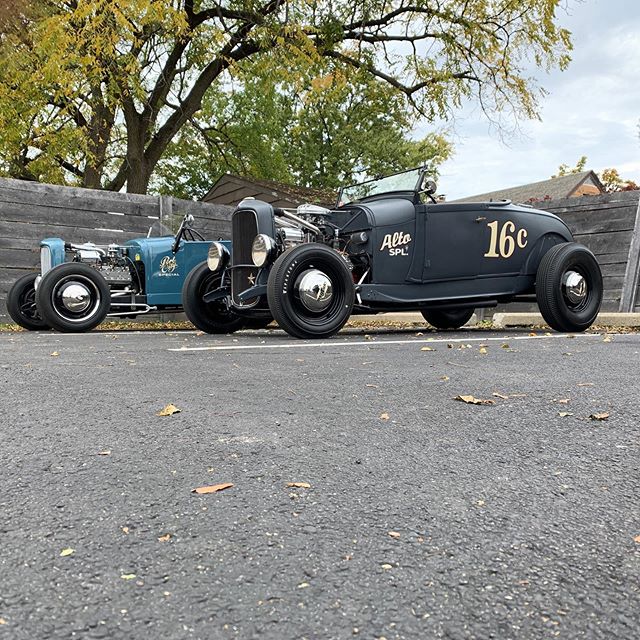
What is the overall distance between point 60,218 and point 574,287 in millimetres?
7050

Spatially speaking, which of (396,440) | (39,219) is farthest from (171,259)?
(396,440)

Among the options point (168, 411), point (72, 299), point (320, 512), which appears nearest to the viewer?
point (320, 512)

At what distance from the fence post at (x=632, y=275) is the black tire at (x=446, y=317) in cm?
266

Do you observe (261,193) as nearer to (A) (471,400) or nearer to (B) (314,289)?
(B) (314,289)

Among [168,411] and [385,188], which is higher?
[385,188]

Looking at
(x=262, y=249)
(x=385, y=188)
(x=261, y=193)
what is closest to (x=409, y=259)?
(x=385, y=188)

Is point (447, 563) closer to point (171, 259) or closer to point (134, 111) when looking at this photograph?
point (171, 259)

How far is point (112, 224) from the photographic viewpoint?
969 centimetres

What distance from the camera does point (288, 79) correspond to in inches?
532

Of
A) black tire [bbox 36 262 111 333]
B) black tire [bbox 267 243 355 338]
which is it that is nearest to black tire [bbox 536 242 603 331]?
black tire [bbox 267 243 355 338]

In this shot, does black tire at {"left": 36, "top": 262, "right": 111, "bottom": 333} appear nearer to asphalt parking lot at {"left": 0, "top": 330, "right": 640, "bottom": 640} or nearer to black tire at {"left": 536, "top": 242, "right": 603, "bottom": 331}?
asphalt parking lot at {"left": 0, "top": 330, "right": 640, "bottom": 640}

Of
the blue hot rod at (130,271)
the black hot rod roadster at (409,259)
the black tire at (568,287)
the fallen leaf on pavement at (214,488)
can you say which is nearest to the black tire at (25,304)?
the blue hot rod at (130,271)

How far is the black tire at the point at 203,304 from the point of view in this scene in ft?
22.9

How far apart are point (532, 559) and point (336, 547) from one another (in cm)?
39
